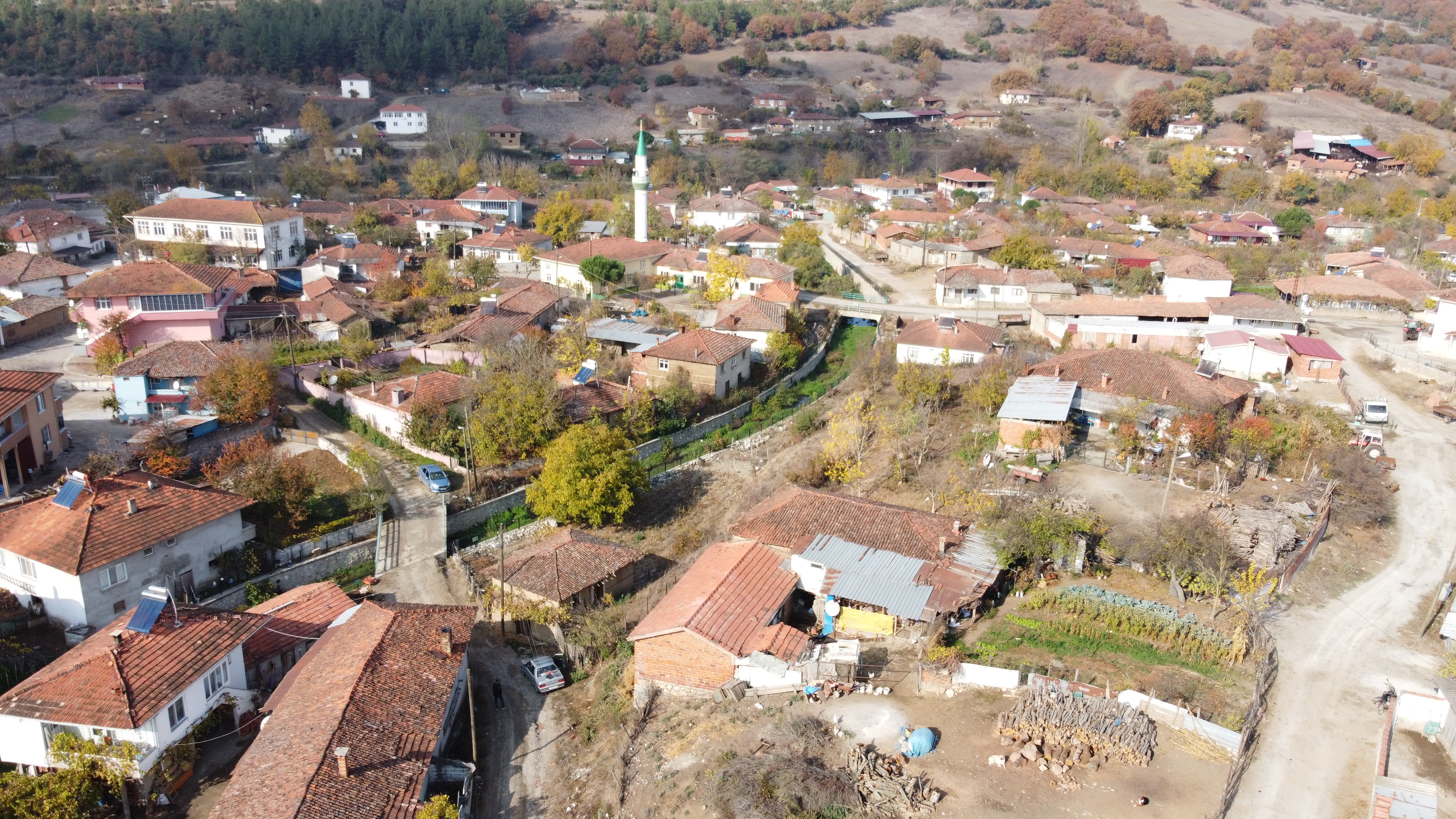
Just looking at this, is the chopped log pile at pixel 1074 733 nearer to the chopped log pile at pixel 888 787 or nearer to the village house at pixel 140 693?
the chopped log pile at pixel 888 787

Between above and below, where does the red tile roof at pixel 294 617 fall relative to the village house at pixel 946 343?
below

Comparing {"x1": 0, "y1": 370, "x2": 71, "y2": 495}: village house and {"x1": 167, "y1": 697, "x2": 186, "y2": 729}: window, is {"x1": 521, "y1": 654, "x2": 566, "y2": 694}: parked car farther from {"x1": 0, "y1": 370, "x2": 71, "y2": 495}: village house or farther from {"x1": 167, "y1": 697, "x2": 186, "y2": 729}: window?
{"x1": 0, "y1": 370, "x2": 71, "y2": 495}: village house

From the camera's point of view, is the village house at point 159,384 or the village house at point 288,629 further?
the village house at point 159,384

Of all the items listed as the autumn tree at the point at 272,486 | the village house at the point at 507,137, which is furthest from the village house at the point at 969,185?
the autumn tree at the point at 272,486

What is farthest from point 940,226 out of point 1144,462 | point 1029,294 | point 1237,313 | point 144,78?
point 144,78

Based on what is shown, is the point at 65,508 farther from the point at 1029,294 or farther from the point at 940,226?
the point at 940,226

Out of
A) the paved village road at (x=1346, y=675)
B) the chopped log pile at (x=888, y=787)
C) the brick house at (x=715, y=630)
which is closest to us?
the chopped log pile at (x=888, y=787)

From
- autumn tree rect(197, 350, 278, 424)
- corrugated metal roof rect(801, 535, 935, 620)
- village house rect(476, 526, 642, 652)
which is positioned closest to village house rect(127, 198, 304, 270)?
autumn tree rect(197, 350, 278, 424)
